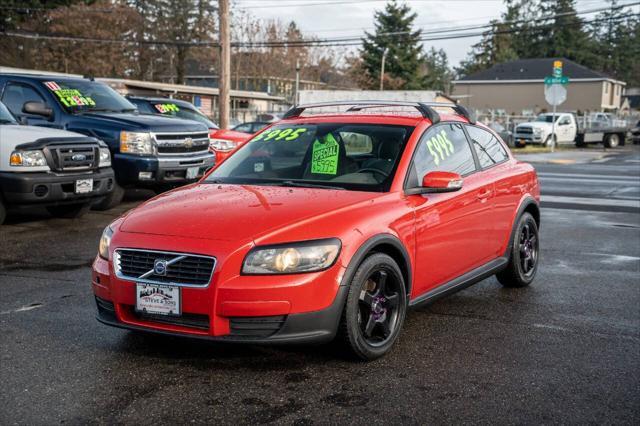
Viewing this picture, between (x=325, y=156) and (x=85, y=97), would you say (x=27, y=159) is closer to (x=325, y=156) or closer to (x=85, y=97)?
(x=85, y=97)

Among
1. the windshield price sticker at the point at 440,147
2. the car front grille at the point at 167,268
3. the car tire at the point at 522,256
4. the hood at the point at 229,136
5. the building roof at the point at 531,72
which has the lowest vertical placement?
the car tire at the point at 522,256

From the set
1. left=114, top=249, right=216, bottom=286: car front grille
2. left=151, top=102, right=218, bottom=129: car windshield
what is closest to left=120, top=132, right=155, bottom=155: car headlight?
left=151, top=102, right=218, bottom=129: car windshield

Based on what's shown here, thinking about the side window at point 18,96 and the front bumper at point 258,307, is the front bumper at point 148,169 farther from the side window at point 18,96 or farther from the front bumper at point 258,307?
the front bumper at point 258,307

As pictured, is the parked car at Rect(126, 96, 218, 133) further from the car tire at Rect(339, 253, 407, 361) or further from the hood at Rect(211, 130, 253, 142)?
the car tire at Rect(339, 253, 407, 361)

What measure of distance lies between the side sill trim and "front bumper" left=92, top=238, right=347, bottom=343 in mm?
957

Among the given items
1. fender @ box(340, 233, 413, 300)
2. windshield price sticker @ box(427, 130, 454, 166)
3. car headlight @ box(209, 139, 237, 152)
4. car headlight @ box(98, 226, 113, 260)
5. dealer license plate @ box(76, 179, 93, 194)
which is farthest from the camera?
car headlight @ box(209, 139, 237, 152)

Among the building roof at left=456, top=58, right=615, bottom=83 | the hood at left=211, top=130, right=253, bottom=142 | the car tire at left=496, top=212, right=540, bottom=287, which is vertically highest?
the building roof at left=456, top=58, right=615, bottom=83

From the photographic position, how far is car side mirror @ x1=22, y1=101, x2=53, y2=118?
1059cm

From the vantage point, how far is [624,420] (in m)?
3.73

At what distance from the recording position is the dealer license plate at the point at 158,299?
4117 millimetres

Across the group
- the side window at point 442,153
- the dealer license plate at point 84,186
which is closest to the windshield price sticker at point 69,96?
the dealer license plate at point 84,186

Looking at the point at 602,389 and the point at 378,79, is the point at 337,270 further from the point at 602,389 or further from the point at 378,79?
the point at 378,79

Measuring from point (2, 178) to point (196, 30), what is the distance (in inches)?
2081

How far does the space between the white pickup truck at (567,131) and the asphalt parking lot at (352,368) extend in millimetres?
32675
